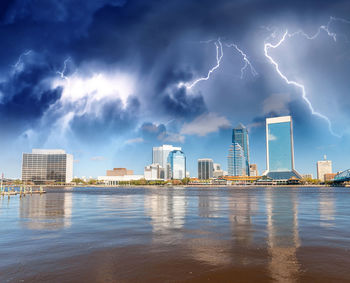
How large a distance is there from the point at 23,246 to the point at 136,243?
26.1 ft

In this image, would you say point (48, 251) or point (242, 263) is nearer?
point (242, 263)

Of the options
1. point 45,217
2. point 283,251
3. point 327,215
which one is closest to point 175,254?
point 283,251

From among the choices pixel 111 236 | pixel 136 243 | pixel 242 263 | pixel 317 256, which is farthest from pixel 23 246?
pixel 317 256

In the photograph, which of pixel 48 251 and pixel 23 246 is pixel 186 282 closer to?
pixel 48 251

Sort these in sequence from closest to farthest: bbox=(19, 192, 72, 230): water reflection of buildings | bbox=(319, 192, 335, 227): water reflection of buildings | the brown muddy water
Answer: the brown muddy water
bbox=(19, 192, 72, 230): water reflection of buildings
bbox=(319, 192, 335, 227): water reflection of buildings

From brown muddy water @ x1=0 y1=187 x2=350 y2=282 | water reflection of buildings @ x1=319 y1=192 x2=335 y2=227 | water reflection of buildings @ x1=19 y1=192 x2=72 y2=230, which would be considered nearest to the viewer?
brown muddy water @ x1=0 y1=187 x2=350 y2=282

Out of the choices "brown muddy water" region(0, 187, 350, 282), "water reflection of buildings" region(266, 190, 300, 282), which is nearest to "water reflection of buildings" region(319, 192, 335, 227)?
"brown muddy water" region(0, 187, 350, 282)

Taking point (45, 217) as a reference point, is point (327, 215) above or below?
below

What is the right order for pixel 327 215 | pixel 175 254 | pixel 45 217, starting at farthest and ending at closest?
pixel 327 215 → pixel 45 217 → pixel 175 254

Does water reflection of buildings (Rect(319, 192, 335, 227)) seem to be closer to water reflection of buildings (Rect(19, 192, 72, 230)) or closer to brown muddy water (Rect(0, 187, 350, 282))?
brown muddy water (Rect(0, 187, 350, 282))

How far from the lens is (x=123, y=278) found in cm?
1287

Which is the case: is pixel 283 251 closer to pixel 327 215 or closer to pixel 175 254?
pixel 175 254

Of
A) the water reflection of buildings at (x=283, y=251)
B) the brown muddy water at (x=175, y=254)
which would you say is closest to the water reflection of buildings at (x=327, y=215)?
the brown muddy water at (x=175, y=254)

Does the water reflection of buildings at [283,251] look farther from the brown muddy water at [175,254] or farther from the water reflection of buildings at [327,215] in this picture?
A: the water reflection of buildings at [327,215]
